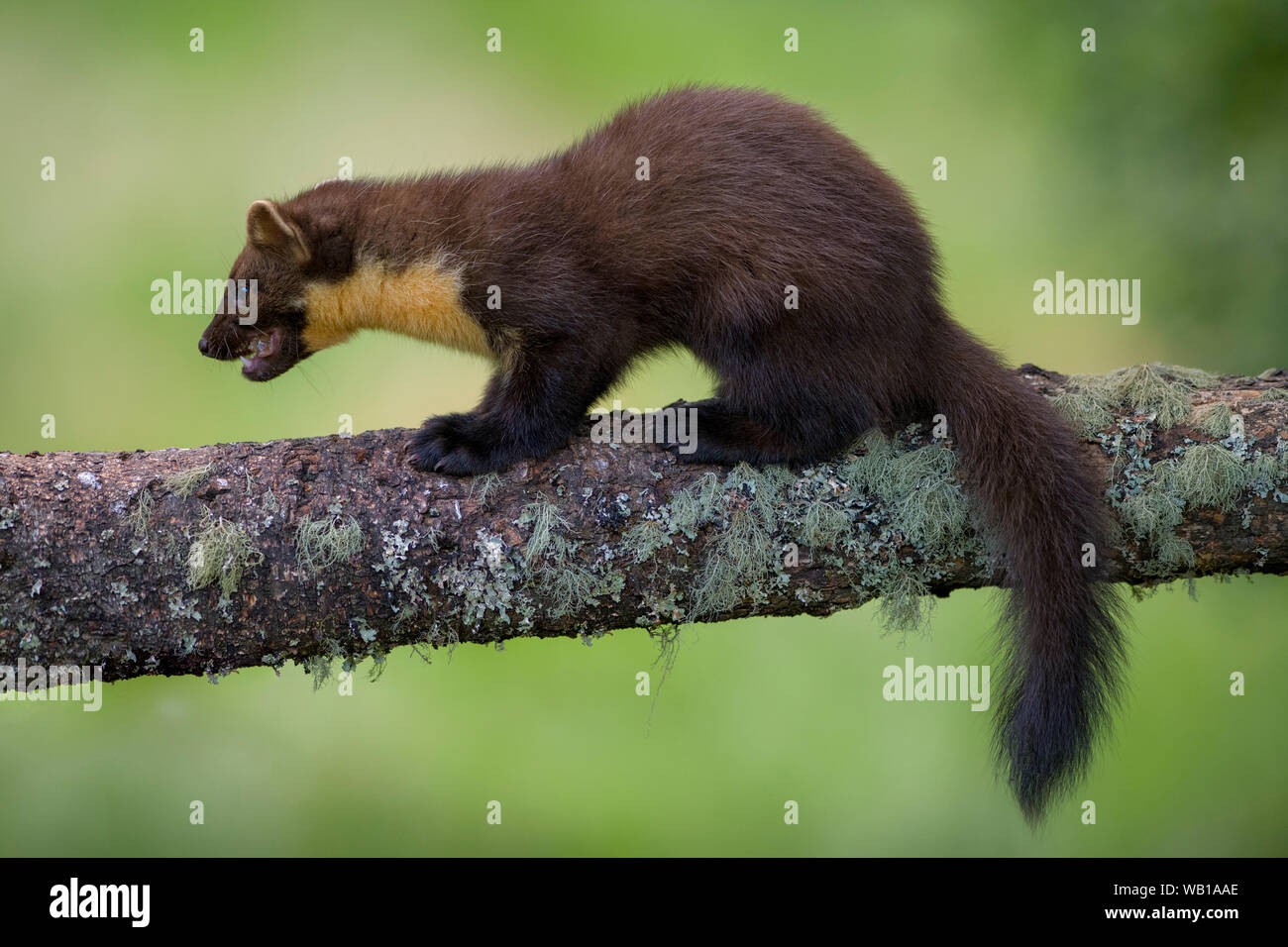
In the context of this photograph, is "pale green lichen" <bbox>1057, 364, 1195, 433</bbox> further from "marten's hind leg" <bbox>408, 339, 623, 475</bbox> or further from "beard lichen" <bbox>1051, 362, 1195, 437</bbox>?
"marten's hind leg" <bbox>408, 339, 623, 475</bbox>

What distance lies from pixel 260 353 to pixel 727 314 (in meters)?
1.29

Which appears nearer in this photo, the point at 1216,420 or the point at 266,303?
the point at 1216,420

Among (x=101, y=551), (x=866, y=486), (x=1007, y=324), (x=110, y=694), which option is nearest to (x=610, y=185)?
(x=866, y=486)

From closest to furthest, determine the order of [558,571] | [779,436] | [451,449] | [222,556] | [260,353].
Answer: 1. [222,556]
2. [558,571]
3. [451,449]
4. [779,436]
5. [260,353]

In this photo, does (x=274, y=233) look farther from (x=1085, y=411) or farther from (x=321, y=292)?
(x=1085, y=411)

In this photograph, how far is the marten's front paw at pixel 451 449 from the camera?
8.91 ft

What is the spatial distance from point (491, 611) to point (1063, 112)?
153 inches

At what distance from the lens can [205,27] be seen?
18.0 feet

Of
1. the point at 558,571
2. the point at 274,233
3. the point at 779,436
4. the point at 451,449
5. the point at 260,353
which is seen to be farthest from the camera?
the point at 260,353

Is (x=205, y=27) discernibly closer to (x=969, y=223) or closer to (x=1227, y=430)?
(x=969, y=223)

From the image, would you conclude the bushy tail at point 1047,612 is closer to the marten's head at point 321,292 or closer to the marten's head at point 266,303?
the marten's head at point 321,292

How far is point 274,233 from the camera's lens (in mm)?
2996

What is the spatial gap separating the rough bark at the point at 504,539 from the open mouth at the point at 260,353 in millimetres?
491

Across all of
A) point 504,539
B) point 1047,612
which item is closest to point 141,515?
point 504,539
